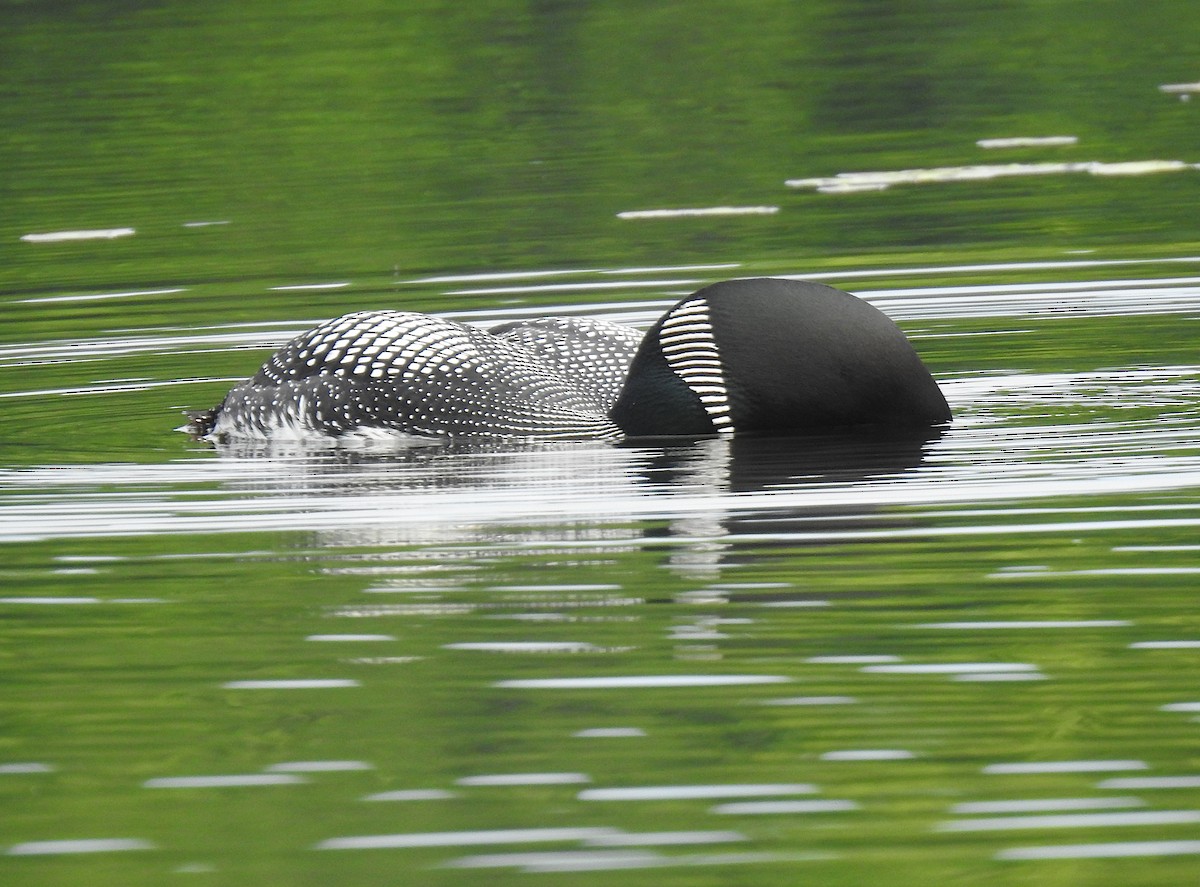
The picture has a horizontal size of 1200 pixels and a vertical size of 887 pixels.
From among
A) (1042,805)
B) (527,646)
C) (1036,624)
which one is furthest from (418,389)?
(1042,805)

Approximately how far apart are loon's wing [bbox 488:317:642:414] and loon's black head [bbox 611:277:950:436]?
415mm

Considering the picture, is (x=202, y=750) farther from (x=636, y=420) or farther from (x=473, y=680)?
(x=636, y=420)

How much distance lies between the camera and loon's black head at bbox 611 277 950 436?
6.97 meters

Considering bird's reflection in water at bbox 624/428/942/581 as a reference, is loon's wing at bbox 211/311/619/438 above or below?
above

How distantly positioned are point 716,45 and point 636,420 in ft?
50.0

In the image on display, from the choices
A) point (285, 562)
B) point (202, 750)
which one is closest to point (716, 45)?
point (285, 562)

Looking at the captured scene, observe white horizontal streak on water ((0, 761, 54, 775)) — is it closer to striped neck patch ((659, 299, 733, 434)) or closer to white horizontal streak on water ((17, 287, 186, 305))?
striped neck patch ((659, 299, 733, 434))

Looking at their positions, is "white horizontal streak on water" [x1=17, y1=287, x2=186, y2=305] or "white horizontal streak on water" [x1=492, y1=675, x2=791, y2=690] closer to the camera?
"white horizontal streak on water" [x1=492, y1=675, x2=791, y2=690]

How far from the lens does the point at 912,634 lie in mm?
4461

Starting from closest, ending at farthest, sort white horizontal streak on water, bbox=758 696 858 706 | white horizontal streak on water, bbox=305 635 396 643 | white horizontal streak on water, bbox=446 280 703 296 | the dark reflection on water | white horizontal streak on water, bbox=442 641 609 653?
white horizontal streak on water, bbox=758 696 858 706 < white horizontal streak on water, bbox=442 641 609 653 < white horizontal streak on water, bbox=305 635 396 643 < the dark reflection on water < white horizontal streak on water, bbox=446 280 703 296

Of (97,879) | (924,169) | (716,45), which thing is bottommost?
(97,879)

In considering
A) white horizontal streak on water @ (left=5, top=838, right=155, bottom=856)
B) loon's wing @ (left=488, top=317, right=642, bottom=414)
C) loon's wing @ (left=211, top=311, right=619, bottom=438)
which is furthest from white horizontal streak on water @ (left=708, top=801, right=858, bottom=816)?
loon's wing @ (left=488, top=317, right=642, bottom=414)

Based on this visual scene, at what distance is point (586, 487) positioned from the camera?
629 centimetres

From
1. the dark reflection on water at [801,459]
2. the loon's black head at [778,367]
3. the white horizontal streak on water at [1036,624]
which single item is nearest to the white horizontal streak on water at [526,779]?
the white horizontal streak on water at [1036,624]
